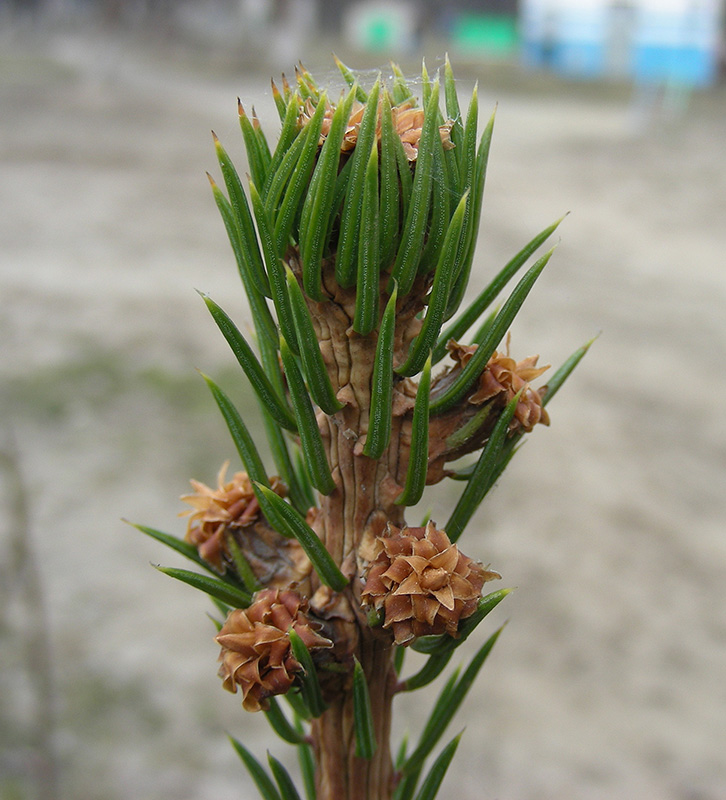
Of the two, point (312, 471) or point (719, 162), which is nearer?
point (312, 471)

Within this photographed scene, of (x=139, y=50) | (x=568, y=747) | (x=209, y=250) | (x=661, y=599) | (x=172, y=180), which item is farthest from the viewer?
(x=139, y=50)

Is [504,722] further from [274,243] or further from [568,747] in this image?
[274,243]

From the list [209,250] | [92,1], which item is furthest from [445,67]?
[92,1]

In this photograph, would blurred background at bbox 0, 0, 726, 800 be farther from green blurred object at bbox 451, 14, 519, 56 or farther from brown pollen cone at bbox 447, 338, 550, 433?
green blurred object at bbox 451, 14, 519, 56

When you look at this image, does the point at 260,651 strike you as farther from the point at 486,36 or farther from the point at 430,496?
the point at 486,36

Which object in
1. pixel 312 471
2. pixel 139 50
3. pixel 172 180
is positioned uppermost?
pixel 139 50

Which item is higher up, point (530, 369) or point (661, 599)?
point (661, 599)

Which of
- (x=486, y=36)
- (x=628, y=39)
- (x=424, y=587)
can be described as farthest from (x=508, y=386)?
(x=486, y=36)
